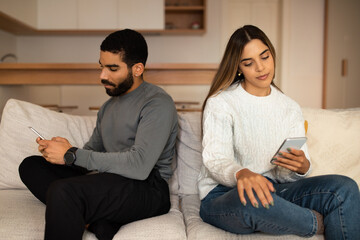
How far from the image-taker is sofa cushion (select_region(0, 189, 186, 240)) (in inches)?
48.4

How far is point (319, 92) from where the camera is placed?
528 centimetres

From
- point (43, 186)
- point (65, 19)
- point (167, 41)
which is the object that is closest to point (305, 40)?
point (167, 41)

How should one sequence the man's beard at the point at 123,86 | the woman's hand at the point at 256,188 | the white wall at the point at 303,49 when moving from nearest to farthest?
the woman's hand at the point at 256,188 → the man's beard at the point at 123,86 → the white wall at the point at 303,49

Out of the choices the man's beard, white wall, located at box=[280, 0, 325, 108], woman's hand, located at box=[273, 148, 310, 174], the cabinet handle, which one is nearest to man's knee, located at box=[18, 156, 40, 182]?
the man's beard

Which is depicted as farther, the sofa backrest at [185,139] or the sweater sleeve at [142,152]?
the sofa backrest at [185,139]

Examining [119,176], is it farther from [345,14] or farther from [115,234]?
[345,14]

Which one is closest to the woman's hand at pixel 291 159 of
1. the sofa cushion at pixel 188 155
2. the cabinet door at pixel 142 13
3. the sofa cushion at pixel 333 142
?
the sofa cushion at pixel 333 142

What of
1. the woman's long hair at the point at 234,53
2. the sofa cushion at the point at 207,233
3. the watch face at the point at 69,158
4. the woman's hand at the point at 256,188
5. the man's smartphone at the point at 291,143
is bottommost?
the sofa cushion at the point at 207,233

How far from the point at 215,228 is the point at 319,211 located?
1.15 ft

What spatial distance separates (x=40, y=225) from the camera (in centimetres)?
128

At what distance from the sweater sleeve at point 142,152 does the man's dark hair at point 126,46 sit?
214 mm

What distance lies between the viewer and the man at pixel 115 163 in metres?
1.14

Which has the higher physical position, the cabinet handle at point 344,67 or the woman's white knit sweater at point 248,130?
the cabinet handle at point 344,67

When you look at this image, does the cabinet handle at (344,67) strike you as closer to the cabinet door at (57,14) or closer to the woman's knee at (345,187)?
the cabinet door at (57,14)
